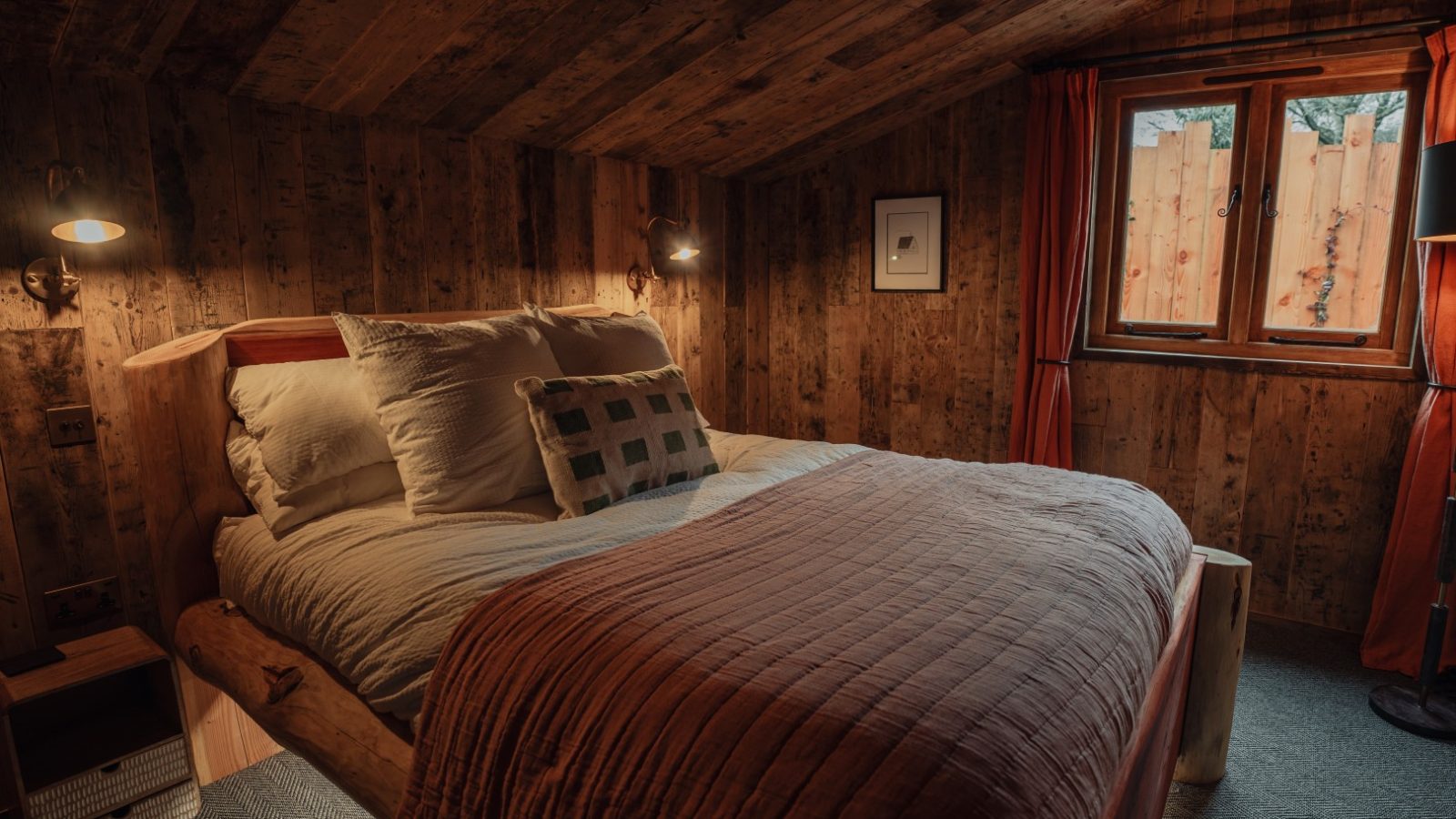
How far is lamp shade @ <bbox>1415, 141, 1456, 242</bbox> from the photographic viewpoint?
2248 mm

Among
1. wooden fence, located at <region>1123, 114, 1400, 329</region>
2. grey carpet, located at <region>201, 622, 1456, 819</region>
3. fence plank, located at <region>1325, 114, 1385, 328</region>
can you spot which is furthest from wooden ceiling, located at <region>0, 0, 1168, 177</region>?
grey carpet, located at <region>201, 622, 1456, 819</region>

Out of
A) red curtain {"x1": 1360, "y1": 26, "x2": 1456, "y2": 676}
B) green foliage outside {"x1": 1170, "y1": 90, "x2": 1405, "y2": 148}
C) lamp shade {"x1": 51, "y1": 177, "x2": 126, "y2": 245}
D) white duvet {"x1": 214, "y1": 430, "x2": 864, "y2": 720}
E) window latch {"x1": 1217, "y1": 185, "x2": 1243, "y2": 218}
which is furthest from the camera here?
window latch {"x1": 1217, "y1": 185, "x2": 1243, "y2": 218}

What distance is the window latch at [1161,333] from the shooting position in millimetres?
3193

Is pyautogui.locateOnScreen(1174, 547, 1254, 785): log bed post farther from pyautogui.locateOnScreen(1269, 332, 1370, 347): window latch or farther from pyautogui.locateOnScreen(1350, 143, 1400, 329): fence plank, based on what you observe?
pyautogui.locateOnScreen(1350, 143, 1400, 329): fence plank

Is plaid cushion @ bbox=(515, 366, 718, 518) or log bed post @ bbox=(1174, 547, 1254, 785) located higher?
plaid cushion @ bbox=(515, 366, 718, 518)

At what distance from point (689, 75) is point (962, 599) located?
6.70 feet

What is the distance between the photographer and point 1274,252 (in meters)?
3.04

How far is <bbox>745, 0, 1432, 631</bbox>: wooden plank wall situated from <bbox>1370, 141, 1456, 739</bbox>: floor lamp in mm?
479

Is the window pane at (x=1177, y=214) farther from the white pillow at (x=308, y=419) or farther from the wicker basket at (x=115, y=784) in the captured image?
the wicker basket at (x=115, y=784)

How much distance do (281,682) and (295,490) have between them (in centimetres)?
46

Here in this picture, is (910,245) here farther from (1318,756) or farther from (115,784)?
(115,784)

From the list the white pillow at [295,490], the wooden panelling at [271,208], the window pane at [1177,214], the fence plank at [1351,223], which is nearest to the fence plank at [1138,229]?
the window pane at [1177,214]

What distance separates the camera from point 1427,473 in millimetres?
2686

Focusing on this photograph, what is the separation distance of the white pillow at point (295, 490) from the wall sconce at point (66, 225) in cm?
47
